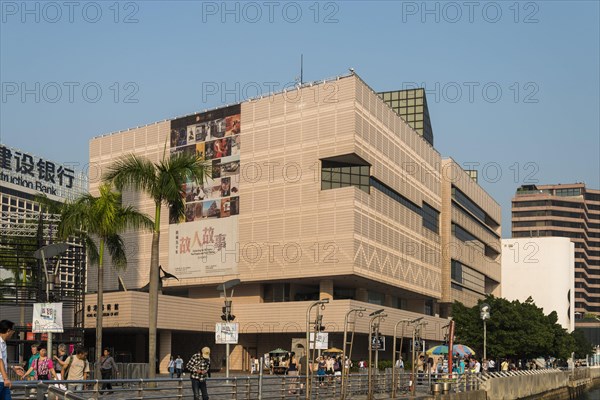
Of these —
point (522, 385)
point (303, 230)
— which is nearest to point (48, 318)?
point (522, 385)

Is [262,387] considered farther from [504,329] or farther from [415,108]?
[415,108]

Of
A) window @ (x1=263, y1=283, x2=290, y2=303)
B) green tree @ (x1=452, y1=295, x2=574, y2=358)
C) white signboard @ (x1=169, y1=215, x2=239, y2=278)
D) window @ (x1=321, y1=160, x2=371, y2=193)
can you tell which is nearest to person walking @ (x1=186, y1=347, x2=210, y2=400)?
window @ (x1=321, y1=160, x2=371, y2=193)

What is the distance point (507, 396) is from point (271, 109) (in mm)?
39087

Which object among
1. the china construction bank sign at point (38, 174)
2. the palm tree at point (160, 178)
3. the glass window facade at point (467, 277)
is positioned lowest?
the glass window facade at point (467, 277)

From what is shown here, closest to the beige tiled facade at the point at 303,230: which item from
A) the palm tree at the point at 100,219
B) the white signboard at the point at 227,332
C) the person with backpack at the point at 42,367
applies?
the palm tree at the point at 100,219

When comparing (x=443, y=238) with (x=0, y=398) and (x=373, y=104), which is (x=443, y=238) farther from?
(x=0, y=398)

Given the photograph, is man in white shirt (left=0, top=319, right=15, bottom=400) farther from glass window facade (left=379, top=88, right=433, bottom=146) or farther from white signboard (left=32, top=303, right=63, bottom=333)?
glass window facade (left=379, top=88, right=433, bottom=146)

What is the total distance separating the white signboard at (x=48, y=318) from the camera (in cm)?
2675

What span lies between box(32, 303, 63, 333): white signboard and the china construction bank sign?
15437 centimetres

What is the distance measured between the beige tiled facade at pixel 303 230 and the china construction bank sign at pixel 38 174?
89.1 meters

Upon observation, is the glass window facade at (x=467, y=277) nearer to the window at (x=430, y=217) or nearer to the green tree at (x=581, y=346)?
the window at (x=430, y=217)

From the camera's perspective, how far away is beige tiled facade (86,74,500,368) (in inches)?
3270

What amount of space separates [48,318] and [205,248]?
63.9 m

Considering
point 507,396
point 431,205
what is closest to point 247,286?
point 431,205
